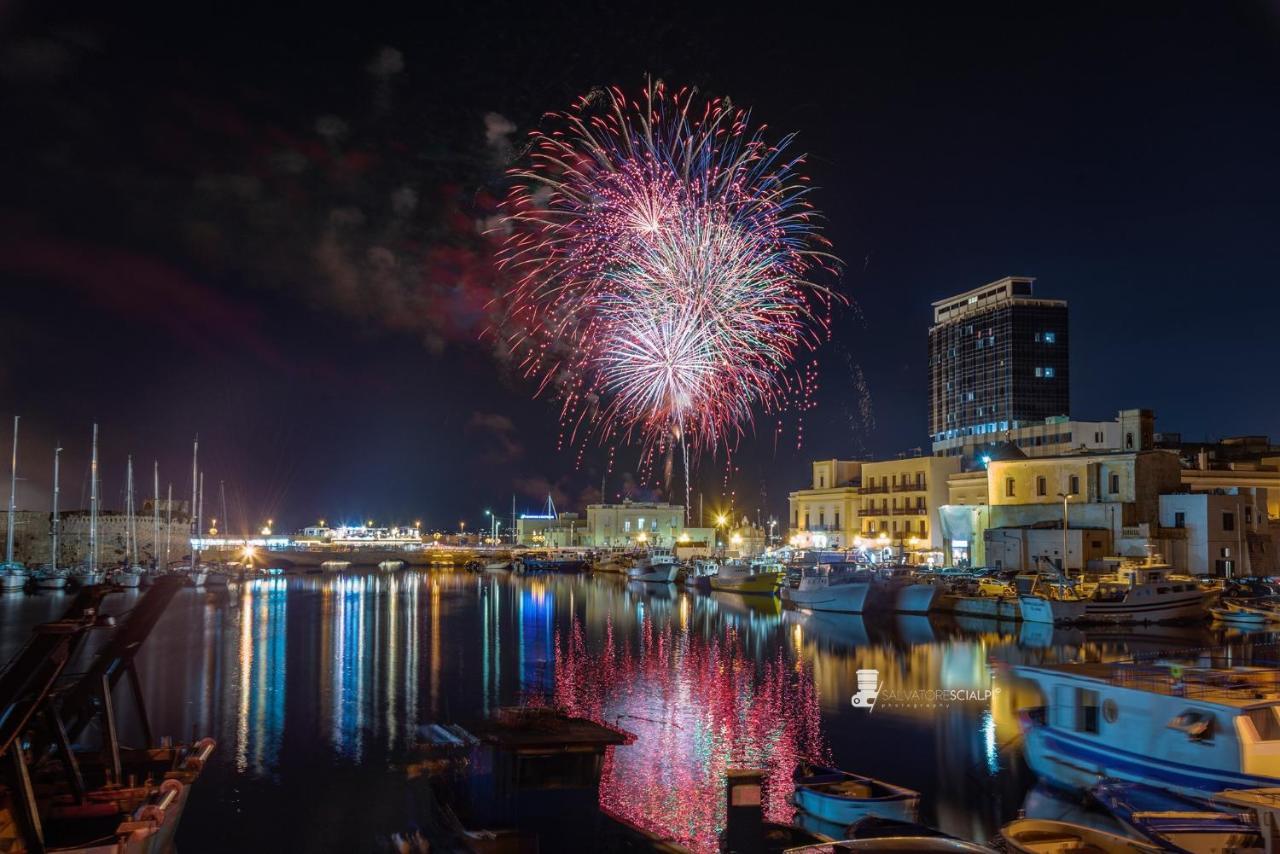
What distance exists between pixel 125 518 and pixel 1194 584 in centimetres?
7513

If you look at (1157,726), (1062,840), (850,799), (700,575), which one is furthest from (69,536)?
(1062,840)

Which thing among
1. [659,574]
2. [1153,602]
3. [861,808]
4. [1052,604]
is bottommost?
[659,574]

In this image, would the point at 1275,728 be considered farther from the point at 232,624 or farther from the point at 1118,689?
the point at 232,624

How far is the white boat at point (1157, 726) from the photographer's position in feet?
43.8

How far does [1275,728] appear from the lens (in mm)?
13516

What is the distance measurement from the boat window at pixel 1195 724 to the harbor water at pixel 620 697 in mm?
2764

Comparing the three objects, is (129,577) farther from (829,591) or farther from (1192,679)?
(1192,679)

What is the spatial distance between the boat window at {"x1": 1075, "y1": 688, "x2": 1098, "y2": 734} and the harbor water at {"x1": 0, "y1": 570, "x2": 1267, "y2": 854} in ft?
4.56

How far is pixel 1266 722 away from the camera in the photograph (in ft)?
44.4

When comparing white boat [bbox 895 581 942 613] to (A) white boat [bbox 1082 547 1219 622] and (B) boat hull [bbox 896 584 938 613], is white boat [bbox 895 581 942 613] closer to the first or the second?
(B) boat hull [bbox 896 584 938 613]

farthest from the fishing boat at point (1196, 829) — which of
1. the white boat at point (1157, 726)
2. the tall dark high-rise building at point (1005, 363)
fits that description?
the tall dark high-rise building at point (1005, 363)

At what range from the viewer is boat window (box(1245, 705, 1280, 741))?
1342 cm

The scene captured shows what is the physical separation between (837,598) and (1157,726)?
109ft

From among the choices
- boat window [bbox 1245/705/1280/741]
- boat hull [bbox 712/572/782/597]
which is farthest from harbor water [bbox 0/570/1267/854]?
boat hull [bbox 712/572/782/597]
